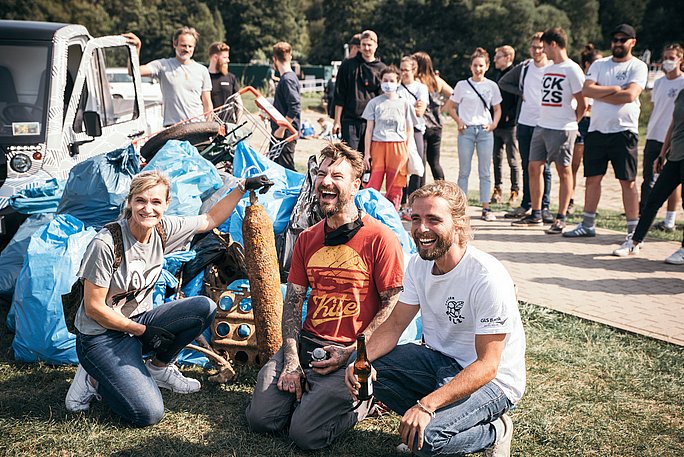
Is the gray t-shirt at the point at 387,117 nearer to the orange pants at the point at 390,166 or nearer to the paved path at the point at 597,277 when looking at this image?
the orange pants at the point at 390,166

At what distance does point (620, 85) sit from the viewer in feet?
22.4

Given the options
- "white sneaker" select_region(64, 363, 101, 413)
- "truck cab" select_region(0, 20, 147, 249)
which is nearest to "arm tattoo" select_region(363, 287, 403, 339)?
"white sneaker" select_region(64, 363, 101, 413)

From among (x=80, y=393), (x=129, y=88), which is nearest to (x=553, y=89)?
(x=129, y=88)

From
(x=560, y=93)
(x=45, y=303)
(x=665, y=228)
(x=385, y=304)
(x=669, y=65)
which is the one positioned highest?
(x=669, y=65)

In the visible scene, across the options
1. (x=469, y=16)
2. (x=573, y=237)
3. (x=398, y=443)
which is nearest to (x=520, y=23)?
(x=469, y=16)

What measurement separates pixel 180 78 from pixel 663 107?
5.72 metres

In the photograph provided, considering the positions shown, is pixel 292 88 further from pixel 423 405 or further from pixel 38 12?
pixel 38 12

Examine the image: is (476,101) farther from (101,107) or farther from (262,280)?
(262,280)

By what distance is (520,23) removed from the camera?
176 ft

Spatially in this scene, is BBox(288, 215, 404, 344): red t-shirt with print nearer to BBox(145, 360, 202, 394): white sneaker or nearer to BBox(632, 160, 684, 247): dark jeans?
BBox(145, 360, 202, 394): white sneaker

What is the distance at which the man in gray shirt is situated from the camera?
745 cm

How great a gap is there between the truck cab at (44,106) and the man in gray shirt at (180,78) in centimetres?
99

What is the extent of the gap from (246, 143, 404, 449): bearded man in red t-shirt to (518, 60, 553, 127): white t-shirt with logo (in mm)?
4883

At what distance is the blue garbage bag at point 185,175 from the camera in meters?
4.83
